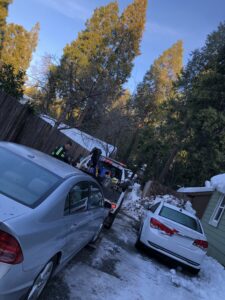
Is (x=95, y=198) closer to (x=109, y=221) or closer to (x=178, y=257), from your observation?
(x=178, y=257)

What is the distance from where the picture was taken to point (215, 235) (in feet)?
45.9

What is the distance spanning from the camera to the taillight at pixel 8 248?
11.0ft

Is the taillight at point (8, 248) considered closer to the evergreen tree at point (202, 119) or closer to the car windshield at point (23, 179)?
the car windshield at point (23, 179)

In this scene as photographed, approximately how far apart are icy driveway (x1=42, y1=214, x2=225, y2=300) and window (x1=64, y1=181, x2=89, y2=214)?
1.20 meters

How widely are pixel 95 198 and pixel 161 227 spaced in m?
3.07

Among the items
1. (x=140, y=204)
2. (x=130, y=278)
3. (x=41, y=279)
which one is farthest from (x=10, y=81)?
(x=41, y=279)

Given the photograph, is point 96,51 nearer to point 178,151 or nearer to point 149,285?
point 178,151

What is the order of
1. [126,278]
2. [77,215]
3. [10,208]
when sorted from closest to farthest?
[10,208], [77,215], [126,278]

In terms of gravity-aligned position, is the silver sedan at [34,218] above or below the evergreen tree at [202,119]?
below

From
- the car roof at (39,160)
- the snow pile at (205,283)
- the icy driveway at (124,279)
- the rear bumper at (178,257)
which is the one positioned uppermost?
the car roof at (39,160)

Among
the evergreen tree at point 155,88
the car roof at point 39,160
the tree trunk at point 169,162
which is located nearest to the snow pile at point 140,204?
the tree trunk at point 169,162

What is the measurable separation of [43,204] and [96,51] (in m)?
29.3

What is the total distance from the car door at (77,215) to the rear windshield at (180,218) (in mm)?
4120

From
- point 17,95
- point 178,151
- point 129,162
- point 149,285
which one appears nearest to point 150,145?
point 178,151
